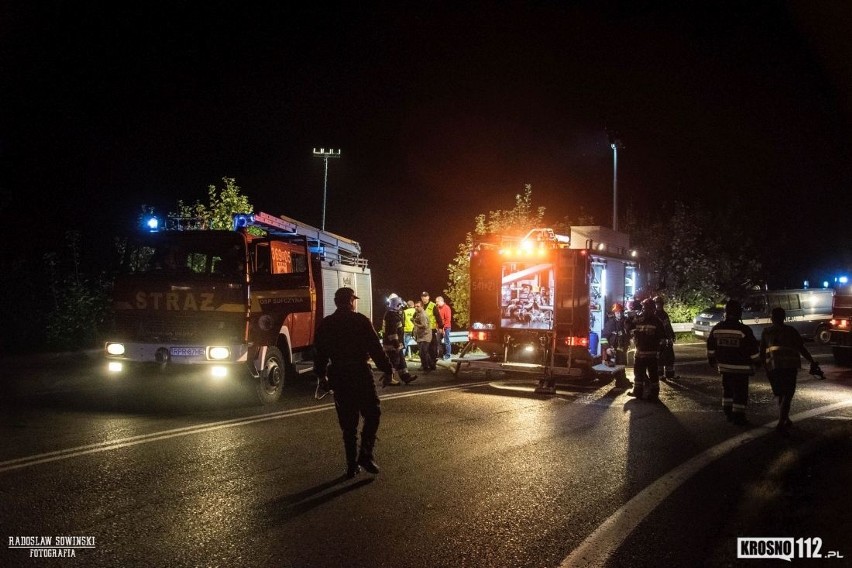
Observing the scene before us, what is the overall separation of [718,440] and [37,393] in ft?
35.2

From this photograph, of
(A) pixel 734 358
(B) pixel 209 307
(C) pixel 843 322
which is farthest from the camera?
(C) pixel 843 322

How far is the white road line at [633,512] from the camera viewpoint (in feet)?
14.5

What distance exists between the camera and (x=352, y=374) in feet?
20.7

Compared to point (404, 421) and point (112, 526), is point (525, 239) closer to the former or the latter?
point (404, 421)

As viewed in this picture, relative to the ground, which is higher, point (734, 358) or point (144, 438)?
point (734, 358)

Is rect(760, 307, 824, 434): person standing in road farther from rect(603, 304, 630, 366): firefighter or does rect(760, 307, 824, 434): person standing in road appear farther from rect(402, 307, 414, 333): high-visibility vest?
rect(402, 307, 414, 333): high-visibility vest

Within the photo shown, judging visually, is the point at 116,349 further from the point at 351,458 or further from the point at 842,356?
the point at 842,356

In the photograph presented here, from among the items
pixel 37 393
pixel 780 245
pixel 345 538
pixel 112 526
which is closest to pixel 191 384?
pixel 37 393

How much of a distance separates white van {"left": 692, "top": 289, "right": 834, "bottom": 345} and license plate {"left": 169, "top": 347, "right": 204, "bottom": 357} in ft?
66.7

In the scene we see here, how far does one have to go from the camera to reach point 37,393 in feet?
38.2

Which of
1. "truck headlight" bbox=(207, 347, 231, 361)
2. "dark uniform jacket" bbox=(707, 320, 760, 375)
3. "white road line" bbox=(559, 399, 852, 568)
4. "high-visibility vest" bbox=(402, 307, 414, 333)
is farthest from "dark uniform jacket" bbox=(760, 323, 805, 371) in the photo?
"high-visibility vest" bbox=(402, 307, 414, 333)

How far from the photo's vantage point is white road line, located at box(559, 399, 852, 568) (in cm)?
441

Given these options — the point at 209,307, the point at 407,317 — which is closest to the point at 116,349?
the point at 209,307
